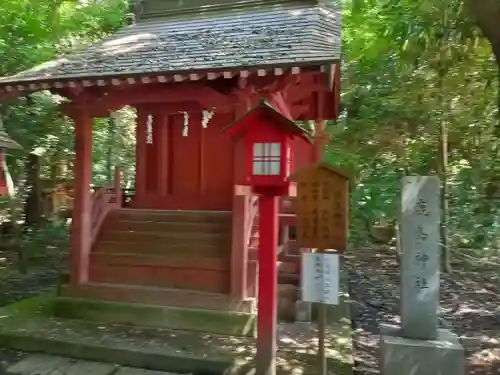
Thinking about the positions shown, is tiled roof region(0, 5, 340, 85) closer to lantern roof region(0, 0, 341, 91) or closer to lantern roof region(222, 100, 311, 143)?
lantern roof region(0, 0, 341, 91)

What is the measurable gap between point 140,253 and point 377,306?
501 cm

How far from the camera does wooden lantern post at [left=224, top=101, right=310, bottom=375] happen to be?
15.4ft

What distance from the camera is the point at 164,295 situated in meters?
6.57

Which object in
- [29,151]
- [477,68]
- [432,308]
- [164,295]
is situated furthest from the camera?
[29,151]

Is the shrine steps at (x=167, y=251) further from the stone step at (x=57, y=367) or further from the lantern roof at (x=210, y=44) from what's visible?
the lantern roof at (x=210, y=44)

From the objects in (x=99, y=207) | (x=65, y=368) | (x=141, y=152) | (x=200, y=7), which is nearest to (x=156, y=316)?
(x=65, y=368)

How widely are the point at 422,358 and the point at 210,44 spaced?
5151 mm

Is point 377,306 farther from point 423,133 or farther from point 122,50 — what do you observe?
point 122,50

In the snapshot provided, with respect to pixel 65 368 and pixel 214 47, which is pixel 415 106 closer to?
pixel 214 47

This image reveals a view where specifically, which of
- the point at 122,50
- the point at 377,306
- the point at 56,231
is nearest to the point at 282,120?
the point at 122,50

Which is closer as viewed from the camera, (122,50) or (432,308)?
(432,308)

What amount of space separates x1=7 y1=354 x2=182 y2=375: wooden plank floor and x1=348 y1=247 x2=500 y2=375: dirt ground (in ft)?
9.40

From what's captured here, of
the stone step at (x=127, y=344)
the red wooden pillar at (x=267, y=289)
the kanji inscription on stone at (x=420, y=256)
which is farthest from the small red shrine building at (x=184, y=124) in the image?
the kanji inscription on stone at (x=420, y=256)

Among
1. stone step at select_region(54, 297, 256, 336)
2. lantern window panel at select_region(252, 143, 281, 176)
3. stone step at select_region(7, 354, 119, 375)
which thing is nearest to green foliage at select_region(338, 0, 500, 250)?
lantern window panel at select_region(252, 143, 281, 176)
